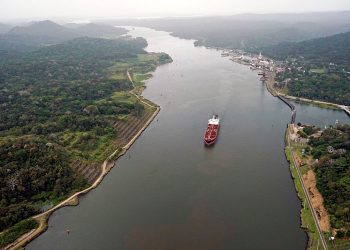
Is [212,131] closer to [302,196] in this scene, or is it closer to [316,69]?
[302,196]

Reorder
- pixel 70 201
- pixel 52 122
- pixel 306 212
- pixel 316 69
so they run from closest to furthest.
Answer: pixel 306 212, pixel 70 201, pixel 52 122, pixel 316 69

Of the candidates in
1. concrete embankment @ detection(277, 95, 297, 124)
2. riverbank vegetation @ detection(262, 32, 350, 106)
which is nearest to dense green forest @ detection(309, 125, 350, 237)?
concrete embankment @ detection(277, 95, 297, 124)

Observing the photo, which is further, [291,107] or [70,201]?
[291,107]

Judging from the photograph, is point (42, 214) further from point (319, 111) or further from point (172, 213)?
point (319, 111)

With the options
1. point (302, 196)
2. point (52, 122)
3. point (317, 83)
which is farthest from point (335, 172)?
point (317, 83)

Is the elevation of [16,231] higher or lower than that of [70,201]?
higher

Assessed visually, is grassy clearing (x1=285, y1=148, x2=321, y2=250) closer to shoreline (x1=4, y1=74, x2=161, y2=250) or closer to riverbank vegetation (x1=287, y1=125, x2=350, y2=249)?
riverbank vegetation (x1=287, y1=125, x2=350, y2=249)
